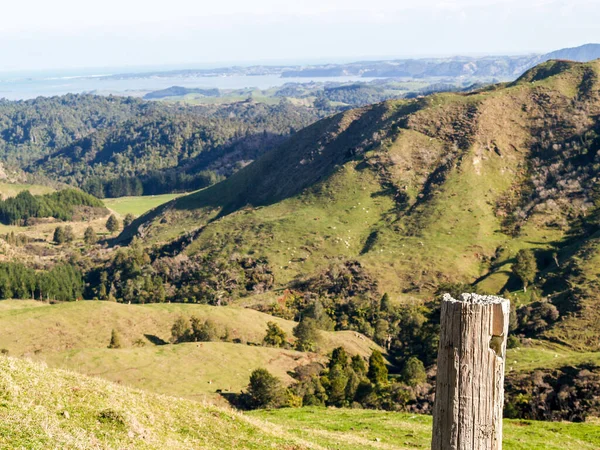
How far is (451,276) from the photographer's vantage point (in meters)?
94.9

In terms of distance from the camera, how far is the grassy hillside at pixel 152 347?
46.6 m

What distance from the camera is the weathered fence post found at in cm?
724

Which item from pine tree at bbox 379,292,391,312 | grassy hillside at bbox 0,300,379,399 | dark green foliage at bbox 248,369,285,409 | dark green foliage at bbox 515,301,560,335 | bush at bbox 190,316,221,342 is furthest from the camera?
pine tree at bbox 379,292,391,312

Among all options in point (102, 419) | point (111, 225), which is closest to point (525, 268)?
point (102, 419)

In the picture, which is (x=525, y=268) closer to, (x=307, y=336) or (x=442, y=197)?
(x=442, y=197)

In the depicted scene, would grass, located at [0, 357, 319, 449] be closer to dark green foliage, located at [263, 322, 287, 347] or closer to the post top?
the post top

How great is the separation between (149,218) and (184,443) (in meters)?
171

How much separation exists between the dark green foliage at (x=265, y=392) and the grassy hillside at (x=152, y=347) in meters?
4.09

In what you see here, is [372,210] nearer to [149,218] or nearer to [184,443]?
[149,218]

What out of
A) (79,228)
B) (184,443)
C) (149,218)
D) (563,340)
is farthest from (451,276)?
(79,228)

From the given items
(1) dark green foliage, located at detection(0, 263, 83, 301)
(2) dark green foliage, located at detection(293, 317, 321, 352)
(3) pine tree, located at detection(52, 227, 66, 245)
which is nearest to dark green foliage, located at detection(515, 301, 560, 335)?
(2) dark green foliage, located at detection(293, 317, 321, 352)

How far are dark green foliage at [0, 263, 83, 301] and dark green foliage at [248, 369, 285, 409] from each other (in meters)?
70.8

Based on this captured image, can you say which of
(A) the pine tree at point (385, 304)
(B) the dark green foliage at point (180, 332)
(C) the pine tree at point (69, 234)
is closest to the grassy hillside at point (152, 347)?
(B) the dark green foliage at point (180, 332)

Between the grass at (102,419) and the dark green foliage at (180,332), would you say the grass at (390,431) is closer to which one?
the grass at (102,419)
